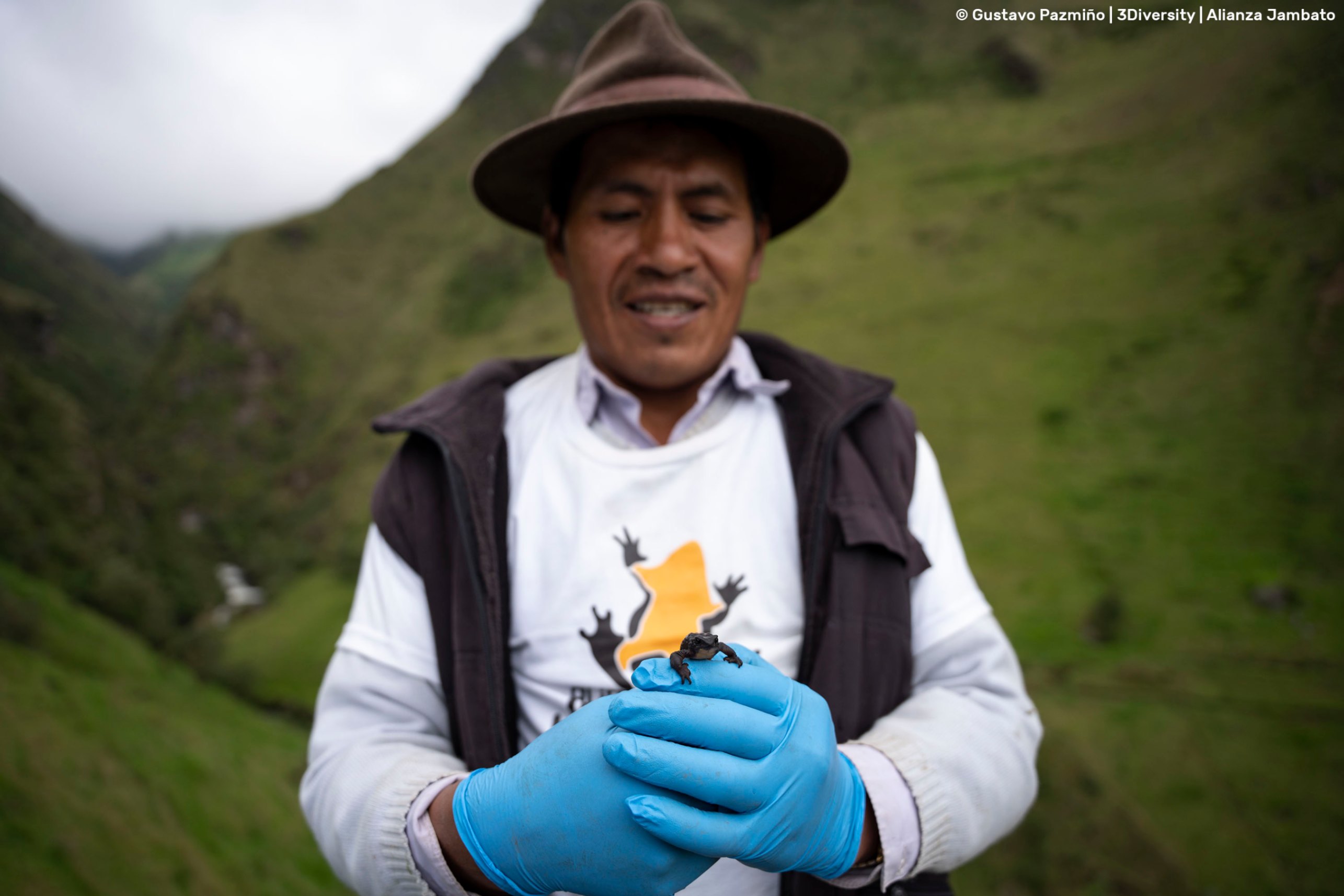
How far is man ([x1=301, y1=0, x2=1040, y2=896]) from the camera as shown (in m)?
1.65

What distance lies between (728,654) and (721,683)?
0.07 meters

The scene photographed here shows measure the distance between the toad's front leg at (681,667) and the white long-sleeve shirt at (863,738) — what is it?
58 centimetres

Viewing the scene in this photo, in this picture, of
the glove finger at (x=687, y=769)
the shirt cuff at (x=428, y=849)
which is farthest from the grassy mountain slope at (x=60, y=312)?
the glove finger at (x=687, y=769)

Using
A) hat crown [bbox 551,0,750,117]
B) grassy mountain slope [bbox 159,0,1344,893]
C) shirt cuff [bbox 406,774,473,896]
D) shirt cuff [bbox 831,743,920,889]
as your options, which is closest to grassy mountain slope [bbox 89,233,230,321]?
grassy mountain slope [bbox 159,0,1344,893]

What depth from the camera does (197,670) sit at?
1040 inches

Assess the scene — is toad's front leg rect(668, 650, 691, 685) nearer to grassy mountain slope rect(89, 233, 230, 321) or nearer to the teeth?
the teeth

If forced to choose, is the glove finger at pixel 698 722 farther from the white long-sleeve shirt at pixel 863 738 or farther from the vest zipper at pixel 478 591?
the vest zipper at pixel 478 591

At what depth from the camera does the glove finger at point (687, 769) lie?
1.56m

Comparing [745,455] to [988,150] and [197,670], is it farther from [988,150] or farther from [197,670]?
[988,150]

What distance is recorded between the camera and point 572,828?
1.63 metres

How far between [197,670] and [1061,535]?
33375 millimetres

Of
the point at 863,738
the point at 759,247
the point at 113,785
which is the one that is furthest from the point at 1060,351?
the point at 863,738

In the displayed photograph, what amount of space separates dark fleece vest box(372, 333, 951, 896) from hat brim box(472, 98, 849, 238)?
882 mm

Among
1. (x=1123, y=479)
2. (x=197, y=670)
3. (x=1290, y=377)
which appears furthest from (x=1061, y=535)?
(x=197, y=670)
